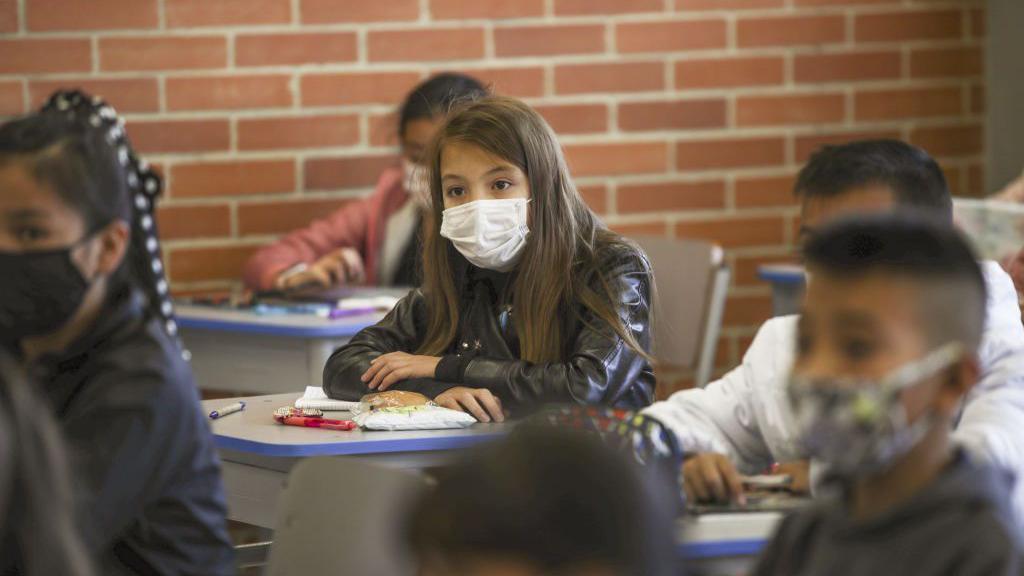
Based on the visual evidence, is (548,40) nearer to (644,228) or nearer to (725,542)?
(644,228)

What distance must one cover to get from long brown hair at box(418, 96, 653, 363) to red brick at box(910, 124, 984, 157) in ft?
7.24

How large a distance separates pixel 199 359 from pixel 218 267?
0.75 m

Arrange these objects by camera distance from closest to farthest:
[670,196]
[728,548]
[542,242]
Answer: [728,548] → [542,242] → [670,196]

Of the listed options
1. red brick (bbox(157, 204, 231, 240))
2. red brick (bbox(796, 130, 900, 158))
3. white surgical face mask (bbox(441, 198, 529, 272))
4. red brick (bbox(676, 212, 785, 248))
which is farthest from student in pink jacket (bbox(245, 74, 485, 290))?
red brick (bbox(796, 130, 900, 158))

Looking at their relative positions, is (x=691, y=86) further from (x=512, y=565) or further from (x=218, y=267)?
(x=512, y=565)

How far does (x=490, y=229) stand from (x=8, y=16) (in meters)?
1.92

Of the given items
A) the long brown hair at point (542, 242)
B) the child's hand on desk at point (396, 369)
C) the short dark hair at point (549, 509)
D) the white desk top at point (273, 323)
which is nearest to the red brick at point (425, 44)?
the white desk top at point (273, 323)

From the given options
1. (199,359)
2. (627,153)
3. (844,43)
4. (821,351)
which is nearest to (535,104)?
(627,153)

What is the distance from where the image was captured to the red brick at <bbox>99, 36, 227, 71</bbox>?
4.09 metres

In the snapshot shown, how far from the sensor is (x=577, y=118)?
444cm

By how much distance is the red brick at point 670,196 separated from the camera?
4.52m

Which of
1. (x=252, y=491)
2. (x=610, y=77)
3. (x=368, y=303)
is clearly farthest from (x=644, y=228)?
(x=252, y=491)

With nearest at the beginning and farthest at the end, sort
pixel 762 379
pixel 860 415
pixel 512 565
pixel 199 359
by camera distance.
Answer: pixel 512 565, pixel 860 415, pixel 762 379, pixel 199 359

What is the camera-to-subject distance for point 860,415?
4.44ft
